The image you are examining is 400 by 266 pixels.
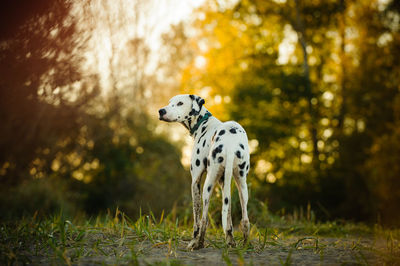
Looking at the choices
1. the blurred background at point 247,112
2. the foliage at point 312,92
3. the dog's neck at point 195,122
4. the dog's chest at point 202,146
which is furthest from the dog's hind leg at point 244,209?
the foliage at point 312,92

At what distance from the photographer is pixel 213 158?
14.5ft

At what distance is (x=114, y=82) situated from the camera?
41.8 feet

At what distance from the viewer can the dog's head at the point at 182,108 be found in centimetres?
503

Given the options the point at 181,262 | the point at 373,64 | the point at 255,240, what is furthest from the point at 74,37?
the point at 373,64

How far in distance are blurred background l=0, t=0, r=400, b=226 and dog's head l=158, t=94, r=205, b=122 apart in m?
3.52

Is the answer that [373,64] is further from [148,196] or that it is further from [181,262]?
[181,262]

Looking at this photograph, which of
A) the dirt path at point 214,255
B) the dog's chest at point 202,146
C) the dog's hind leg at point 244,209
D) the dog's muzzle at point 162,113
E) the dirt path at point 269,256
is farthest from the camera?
the dog's muzzle at point 162,113

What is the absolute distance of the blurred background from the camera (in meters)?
11.2

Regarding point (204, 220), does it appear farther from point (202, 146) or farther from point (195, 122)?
point (195, 122)

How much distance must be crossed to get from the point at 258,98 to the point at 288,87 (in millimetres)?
1451

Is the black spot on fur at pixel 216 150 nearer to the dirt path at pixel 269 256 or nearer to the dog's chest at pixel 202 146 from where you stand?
the dog's chest at pixel 202 146

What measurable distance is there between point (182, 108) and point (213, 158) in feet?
3.37

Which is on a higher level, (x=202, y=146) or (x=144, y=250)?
(x=202, y=146)

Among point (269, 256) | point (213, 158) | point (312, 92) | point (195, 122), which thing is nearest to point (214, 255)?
point (269, 256)
